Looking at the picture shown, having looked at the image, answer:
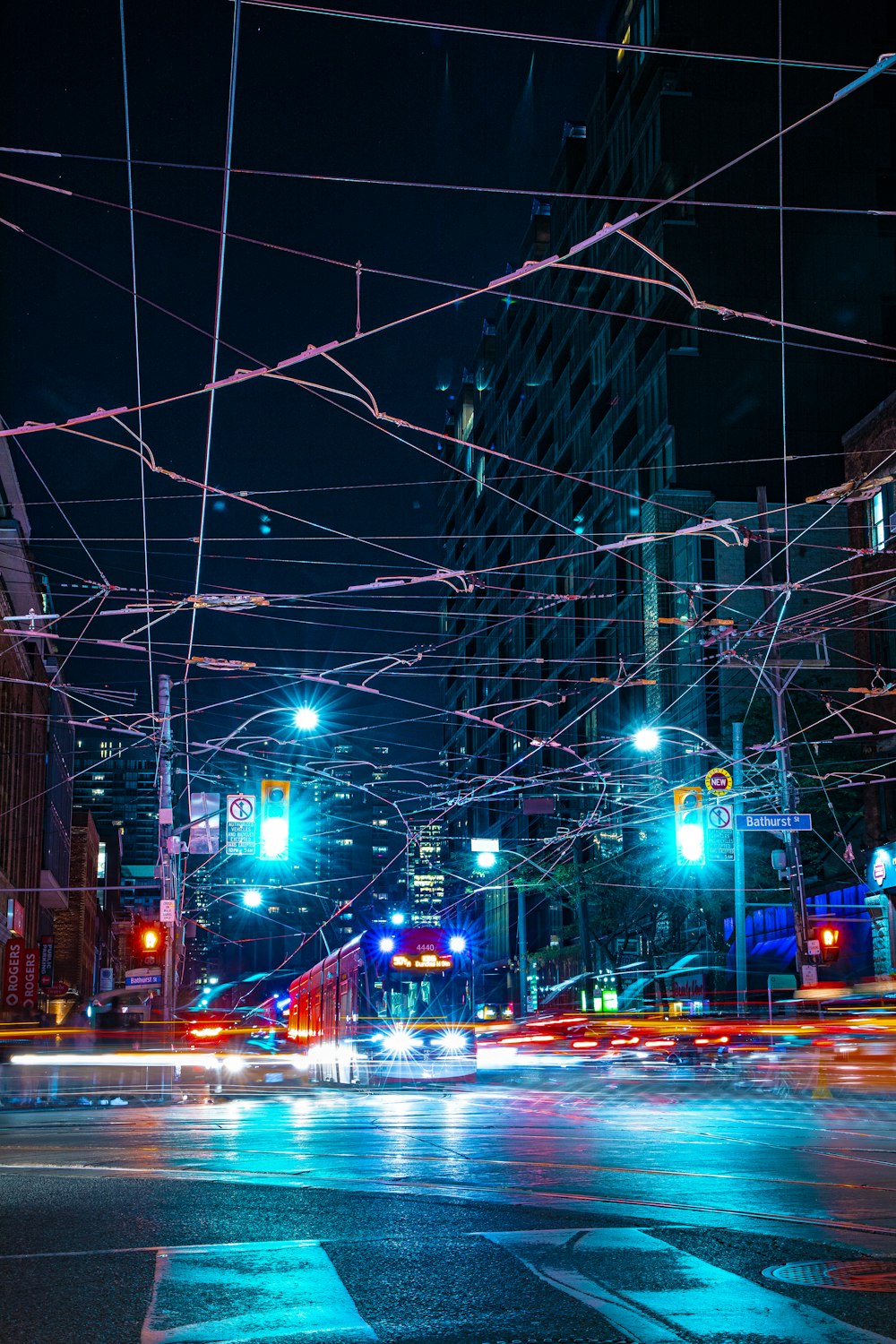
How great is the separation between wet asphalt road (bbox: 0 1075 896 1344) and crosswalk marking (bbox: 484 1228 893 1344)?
2 cm

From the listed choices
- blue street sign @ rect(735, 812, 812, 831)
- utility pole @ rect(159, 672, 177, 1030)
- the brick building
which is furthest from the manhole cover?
the brick building

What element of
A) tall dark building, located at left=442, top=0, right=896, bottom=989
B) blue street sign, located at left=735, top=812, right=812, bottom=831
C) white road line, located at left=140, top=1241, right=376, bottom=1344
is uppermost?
tall dark building, located at left=442, top=0, right=896, bottom=989

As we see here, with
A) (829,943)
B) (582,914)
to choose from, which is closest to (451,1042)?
(829,943)

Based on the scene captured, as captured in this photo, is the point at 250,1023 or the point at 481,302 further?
the point at 481,302

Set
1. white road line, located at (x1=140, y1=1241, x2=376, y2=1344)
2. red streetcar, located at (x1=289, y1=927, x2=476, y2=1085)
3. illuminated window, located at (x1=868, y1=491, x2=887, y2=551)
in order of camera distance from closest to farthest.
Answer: white road line, located at (x1=140, y1=1241, x2=376, y2=1344) → red streetcar, located at (x1=289, y1=927, x2=476, y2=1085) → illuminated window, located at (x1=868, y1=491, x2=887, y2=551)

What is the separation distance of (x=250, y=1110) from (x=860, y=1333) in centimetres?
1848

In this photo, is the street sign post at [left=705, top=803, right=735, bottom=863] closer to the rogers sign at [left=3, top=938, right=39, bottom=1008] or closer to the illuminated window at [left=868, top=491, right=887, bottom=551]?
the illuminated window at [left=868, top=491, right=887, bottom=551]

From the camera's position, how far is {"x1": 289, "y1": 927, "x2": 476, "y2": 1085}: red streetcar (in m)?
29.3

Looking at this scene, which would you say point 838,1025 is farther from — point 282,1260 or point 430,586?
point 430,586

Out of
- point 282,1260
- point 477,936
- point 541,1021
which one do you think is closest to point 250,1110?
point 282,1260

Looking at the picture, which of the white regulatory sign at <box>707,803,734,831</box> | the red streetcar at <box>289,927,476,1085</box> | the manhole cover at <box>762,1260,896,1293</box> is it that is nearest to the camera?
the manhole cover at <box>762,1260,896,1293</box>

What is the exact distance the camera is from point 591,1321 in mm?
6148

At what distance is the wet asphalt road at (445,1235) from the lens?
6195mm

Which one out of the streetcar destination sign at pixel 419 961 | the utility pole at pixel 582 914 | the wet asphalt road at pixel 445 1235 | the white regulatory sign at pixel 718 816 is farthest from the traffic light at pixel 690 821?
the utility pole at pixel 582 914
